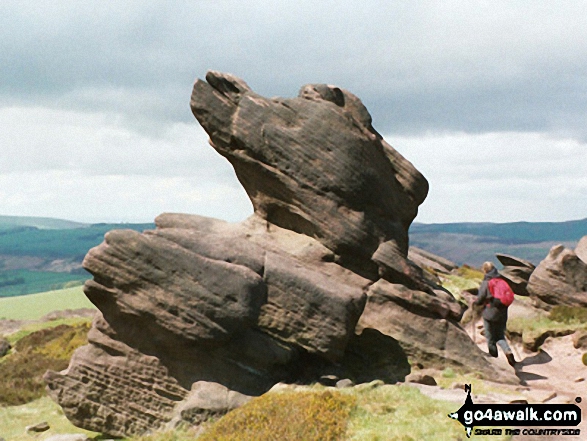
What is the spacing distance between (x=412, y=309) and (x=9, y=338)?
183ft

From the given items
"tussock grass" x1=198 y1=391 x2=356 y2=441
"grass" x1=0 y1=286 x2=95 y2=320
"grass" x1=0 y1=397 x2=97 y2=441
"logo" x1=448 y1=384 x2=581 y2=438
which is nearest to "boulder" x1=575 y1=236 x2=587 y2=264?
"logo" x1=448 y1=384 x2=581 y2=438

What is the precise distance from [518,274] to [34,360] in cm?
5158

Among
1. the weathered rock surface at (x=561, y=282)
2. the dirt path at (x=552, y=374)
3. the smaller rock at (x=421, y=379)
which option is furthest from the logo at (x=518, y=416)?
the weathered rock surface at (x=561, y=282)

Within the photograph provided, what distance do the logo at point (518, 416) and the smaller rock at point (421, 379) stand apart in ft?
14.1

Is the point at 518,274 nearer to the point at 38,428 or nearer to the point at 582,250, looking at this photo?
the point at 582,250

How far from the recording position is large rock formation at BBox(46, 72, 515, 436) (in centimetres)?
2569

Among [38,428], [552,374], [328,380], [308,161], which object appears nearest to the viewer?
[328,380]

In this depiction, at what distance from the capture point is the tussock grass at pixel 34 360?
40594 millimetres

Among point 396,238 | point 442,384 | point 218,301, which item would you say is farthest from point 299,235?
point 442,384

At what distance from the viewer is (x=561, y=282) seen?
164ft

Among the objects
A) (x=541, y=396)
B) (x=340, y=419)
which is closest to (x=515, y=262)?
(x=541, y=396)

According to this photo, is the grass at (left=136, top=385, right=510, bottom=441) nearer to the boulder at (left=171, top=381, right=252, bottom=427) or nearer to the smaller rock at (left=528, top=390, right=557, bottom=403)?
the boulder at (left=171, top=381, right=252, bottom=427)

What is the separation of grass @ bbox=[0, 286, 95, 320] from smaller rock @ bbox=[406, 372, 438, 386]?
92.5 m

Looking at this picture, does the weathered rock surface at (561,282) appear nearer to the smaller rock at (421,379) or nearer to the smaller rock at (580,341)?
the smaller rock at (580,341)
